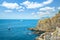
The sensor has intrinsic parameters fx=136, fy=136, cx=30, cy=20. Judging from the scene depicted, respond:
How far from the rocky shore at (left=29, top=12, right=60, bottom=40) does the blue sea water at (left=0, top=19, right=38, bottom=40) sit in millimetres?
110

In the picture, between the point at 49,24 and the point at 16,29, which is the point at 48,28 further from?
the point at 16,29

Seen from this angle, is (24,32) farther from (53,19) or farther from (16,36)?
(53,19)

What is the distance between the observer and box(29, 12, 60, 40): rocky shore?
9.62ft

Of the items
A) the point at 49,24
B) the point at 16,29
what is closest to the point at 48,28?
the point at 49,24

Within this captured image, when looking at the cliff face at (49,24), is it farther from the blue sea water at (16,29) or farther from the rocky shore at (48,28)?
the blue sea water at (16,29)

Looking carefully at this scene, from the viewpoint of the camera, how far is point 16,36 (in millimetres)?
2967

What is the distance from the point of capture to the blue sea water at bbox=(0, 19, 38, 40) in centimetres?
295

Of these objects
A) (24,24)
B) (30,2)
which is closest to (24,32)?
(24,24)

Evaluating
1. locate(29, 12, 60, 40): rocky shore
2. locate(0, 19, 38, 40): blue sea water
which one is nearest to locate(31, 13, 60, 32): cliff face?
locate(29, 12, 60, 40): rocky shore

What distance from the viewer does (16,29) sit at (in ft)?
9.82

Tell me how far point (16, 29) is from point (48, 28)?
0.71 m

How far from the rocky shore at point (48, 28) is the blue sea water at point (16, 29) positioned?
4.3 inches

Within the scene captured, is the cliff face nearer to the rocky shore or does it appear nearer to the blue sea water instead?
the rocky shore

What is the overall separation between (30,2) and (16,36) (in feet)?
2.66
